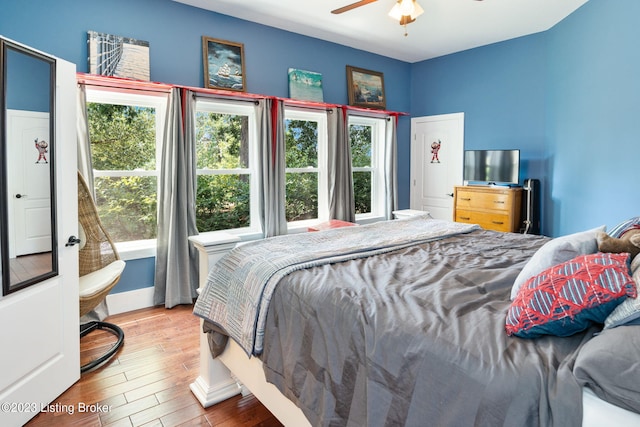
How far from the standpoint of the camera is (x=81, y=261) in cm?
303

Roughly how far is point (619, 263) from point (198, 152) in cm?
362

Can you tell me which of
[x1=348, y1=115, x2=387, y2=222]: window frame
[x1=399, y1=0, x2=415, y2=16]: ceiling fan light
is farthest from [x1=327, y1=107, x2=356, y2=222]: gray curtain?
[x1=399, y1=0, x2=415, y2=16]: ceiling fan light

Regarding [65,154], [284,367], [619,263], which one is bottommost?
[284,367]

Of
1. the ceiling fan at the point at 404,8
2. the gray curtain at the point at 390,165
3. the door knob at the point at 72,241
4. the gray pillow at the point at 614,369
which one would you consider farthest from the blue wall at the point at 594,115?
the door knob at the point at 72,241

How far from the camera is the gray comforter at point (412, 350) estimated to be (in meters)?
0.94

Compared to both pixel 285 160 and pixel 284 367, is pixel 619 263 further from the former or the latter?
pixel 285 160

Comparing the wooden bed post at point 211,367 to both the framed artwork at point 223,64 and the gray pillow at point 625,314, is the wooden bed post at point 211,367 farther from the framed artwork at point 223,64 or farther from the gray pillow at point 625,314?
the framed artwork at point 223,64

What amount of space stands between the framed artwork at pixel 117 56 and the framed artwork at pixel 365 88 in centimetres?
245

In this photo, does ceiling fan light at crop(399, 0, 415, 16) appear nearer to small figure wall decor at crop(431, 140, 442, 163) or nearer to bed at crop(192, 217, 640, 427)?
bed at crop(192, 217, 640, 427)

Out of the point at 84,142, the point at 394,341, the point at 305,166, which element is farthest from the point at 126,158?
the point at 394,341

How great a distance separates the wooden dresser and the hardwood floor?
3.45 m

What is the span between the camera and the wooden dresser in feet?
14.5

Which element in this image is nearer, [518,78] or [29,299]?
[29,299]

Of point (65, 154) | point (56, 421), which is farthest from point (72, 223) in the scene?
point (56, 421)
